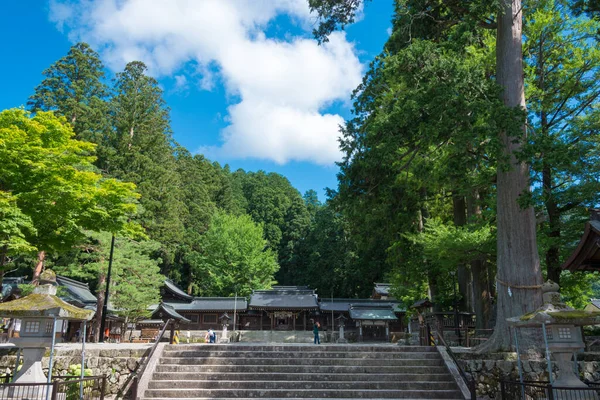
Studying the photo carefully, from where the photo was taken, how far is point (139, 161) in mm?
32594

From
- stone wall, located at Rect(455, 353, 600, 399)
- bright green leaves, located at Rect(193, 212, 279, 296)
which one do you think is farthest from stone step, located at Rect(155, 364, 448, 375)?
bright green leaves, located at Rect(193, 212, 279, 296)

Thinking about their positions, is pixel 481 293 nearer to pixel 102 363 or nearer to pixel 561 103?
pixel 561 103

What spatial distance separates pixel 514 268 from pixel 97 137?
30.1 meters

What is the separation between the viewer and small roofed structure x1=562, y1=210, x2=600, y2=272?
7.30 metres

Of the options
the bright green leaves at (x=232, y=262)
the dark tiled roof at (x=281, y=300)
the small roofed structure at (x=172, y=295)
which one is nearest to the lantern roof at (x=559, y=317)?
the dark tiled roof at (x=281, y=300)

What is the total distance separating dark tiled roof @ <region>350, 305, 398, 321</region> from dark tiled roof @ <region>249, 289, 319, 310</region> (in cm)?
343

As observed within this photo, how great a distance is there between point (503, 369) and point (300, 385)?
457 cm

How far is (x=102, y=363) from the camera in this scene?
31.4ft

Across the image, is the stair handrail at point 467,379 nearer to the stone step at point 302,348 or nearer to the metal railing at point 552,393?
the metal railing at point 552,393

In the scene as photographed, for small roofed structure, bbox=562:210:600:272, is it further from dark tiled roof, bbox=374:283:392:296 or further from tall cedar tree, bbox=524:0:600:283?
dark tiled roof, bbox=374:283:392:296

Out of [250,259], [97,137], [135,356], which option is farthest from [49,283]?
[250,259]

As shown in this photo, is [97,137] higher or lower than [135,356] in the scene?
higher

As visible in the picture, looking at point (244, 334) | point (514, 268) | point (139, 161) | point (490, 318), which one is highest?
point (139, 161)

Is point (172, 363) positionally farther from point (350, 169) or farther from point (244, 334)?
point (244, 334)
